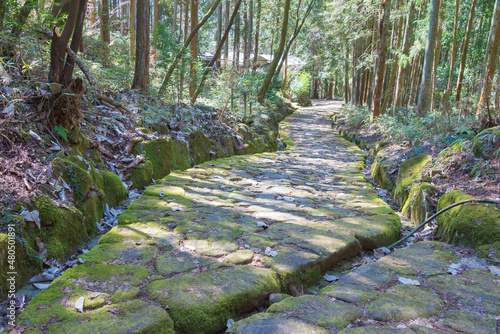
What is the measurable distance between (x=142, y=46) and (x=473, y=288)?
648 centimetres

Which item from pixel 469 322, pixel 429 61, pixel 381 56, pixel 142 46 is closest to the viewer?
pixel 469 322

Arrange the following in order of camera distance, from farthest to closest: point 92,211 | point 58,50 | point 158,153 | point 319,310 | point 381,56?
1. point 381,56
2. point 158,153
3. point 58,50
4. point 92,211
5. point 319,310

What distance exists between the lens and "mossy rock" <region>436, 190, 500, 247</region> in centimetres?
273

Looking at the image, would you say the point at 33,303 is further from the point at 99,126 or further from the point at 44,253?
the point at 99,126

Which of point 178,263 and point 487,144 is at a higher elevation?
point 487,144

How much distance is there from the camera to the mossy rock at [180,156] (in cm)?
561

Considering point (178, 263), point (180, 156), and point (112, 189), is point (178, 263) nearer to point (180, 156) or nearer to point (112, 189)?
point (112, 189)

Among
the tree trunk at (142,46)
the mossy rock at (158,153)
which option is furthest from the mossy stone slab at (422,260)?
the tree trunk at (142,46)

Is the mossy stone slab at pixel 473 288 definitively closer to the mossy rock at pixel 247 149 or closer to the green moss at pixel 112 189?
the green moss at pixel 112 189

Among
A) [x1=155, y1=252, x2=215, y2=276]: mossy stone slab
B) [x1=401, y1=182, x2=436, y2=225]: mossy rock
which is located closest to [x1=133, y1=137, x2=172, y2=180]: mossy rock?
[x1=155, y1=252, x2=215, y2=276]: mossy stone slab

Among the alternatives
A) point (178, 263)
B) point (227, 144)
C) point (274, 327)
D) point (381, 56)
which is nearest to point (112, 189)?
point (178, 263)

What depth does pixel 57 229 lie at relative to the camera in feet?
8.01

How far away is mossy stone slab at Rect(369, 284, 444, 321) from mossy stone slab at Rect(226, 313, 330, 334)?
432mm

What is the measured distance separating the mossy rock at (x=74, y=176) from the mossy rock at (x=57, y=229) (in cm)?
28
